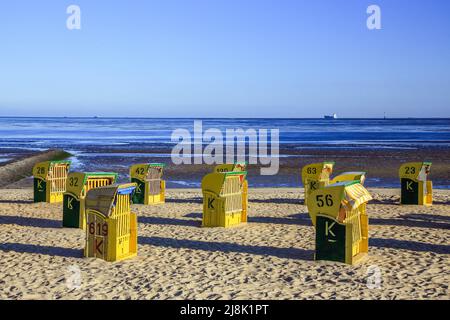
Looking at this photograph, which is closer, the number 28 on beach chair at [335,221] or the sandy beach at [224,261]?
the sandy beach at [224,261]

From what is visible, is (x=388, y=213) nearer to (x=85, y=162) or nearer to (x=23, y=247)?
(x=23, y=247)

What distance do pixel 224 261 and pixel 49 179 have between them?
26.2 ft

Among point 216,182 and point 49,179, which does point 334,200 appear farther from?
point 49,179

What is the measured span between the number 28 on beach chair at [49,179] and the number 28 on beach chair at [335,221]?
8772 mm

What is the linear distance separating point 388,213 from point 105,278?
328 inches

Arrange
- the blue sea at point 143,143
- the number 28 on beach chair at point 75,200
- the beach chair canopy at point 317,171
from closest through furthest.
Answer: the number 28 on beach chair at point 75,200 < the beach chair canopy at point 317,171 < the blue sea at point 143,143

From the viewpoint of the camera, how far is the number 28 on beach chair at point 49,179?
608 inches

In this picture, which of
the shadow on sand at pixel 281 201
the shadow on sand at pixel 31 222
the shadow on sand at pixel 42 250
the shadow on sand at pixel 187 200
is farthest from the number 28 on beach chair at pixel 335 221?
the shadow on sand at pixel 187 200

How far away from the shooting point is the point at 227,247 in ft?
33.5

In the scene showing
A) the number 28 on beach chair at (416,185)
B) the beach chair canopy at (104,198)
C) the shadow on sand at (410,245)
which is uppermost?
the beach chair canopy at (104,198)

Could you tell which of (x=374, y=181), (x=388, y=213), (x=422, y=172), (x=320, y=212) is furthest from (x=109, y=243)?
(x=374, y=181)

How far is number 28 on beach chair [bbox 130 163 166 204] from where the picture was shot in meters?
15.4

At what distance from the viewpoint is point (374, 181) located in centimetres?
2320

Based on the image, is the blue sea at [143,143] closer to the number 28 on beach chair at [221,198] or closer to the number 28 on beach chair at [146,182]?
the number 28 on beach chair at [146,182]
